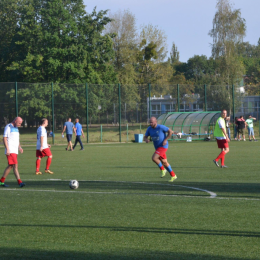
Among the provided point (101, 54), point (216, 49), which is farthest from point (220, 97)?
point (216, 49)

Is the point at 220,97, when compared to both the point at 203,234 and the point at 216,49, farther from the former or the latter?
the point at 203,234

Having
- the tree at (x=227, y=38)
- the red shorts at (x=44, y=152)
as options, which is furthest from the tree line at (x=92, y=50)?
the red shorts at (x=44, y=152)

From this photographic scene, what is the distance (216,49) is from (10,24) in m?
27.4

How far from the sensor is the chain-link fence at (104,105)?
3600 centimetres

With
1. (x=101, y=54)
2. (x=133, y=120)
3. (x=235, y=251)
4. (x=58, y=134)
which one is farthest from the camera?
(x=101, y=54)

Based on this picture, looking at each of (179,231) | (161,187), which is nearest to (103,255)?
(179,231)

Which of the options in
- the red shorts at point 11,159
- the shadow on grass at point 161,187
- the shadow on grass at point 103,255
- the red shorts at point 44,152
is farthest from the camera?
the red shorts at point 44,152

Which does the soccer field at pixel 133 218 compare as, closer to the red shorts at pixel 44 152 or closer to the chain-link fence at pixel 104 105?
the red shorts at pixel 44 152

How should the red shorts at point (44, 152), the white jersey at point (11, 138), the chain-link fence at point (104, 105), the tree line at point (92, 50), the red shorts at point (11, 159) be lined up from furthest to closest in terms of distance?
the tree line at point (92, 50), the chain-link fence at point (104, 105), the red shorts at point (44, 152), the white jersey at point (11, 138), the red shorts at point (11, 159)

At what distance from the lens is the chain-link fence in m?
36.0

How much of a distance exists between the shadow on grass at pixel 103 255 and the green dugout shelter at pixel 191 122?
32499 millimetres

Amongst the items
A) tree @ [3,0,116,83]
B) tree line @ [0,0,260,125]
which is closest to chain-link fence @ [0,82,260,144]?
tree line @ [0,0,260,125]

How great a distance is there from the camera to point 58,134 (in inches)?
1420

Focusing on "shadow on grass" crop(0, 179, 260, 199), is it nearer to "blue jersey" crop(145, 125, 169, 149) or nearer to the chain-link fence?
"blue jersey" crop(145, 125, 169, 149)
